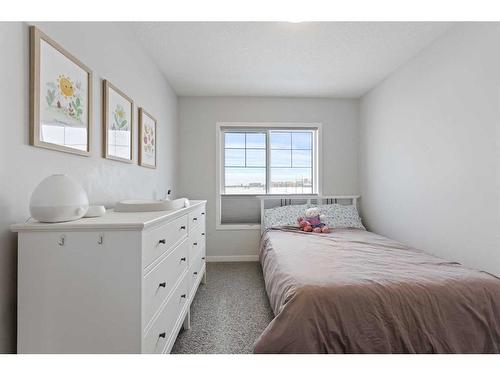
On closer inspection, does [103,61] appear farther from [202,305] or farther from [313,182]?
[313,182]

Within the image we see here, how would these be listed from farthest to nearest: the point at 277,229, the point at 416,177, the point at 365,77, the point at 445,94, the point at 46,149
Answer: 1. the point at 277,229
2. the point at 365,77
3. the point at 416,177
4. the point at 445,94
5. the point at 46,149

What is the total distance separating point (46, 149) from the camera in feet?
3.95

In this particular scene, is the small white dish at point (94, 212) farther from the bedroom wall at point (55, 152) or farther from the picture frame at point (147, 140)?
the picture frame at point (147, 140)

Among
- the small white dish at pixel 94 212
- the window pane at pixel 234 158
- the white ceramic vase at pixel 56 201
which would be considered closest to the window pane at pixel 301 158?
the window pane at pixel 234 158

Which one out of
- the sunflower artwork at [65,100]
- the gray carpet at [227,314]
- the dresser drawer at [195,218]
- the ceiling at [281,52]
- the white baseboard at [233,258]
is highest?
the ceiling at [281,52]

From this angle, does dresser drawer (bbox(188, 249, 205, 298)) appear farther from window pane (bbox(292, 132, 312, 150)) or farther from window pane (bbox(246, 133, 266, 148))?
window pane (bbox(292, 132, 312, 150))

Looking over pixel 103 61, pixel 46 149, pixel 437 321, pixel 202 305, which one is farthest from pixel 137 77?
pixel 437 321

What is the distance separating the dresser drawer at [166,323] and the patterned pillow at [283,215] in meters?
1.75

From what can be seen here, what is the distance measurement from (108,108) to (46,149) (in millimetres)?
627

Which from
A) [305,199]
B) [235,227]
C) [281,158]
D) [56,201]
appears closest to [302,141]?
[281,158]

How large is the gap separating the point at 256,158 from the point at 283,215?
935 mm

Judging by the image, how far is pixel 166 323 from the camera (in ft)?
4.58

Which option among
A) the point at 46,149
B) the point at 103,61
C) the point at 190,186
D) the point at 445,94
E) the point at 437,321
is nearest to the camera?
the point at 46,149

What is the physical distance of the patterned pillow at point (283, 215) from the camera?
3.41m
